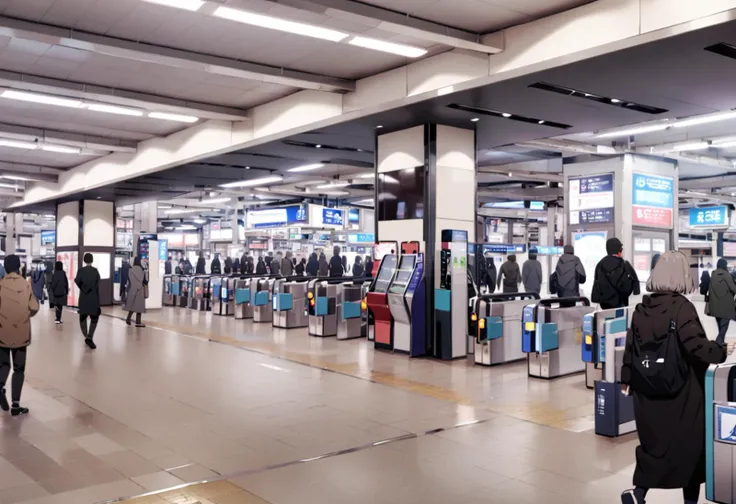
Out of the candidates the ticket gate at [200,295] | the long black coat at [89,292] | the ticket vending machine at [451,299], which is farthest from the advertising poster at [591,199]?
the long black coat at [89,292]

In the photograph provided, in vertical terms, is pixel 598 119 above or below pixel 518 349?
above

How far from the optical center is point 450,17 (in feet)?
24.7

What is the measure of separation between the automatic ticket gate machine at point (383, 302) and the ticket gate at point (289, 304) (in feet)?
12.4

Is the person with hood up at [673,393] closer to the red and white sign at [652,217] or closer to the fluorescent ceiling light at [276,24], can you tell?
the fluorescent ceiling light at [276,24]

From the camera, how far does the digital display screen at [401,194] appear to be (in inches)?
405

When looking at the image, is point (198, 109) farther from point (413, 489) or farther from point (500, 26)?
point (413, 489)

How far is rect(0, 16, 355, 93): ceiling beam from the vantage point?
766 centimetres

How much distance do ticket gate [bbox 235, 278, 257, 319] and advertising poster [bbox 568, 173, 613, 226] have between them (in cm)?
806

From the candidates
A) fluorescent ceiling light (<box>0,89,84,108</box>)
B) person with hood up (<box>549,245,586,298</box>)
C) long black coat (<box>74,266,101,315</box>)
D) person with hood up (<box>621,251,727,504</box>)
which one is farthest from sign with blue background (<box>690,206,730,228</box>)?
person with hood up (<box>621,251,727,504</box>)

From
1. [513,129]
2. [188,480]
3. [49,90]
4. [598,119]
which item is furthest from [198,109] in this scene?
[188,480]

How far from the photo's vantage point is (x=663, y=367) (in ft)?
11.5

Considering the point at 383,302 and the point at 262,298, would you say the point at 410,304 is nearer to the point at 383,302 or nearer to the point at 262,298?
the point at 383,302

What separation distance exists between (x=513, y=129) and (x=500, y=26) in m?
3.11

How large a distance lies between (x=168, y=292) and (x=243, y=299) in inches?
236
